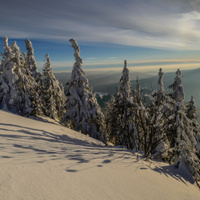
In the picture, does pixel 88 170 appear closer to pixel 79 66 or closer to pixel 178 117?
pixel 178 117

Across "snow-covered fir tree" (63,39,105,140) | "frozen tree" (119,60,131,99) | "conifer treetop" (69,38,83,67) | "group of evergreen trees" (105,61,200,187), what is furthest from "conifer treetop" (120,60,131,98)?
"conifer treetop" (69,38,83,67)

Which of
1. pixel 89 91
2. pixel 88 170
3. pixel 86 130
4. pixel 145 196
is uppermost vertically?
pixel 89 91

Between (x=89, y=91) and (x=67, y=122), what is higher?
(x=89, y=91)

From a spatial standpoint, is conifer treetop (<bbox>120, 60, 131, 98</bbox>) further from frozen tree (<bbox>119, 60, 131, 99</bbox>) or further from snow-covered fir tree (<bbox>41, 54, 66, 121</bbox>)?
snow-covered fir tree (<bbox>41, 54, 66, 121</bbox>)

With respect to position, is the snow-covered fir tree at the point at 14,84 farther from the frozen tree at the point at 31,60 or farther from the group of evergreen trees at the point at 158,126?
the group of evergreen trees at the point at 158,126

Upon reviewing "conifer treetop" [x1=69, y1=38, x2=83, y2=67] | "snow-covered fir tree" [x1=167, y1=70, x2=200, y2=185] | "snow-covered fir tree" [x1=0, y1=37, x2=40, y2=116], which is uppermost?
"conifer treetop" [x1=69, y1=38, x2=83, y2=67]

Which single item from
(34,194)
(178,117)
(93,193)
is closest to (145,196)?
(93,193)

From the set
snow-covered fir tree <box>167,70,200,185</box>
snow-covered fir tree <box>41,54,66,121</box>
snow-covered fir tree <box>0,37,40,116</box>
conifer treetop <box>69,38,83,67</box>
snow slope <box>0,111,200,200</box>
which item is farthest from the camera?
snow-covered fir tree <box>41,54,66,121</box>

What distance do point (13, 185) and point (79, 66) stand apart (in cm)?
1362

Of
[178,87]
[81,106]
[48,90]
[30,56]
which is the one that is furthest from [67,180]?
[30,56]

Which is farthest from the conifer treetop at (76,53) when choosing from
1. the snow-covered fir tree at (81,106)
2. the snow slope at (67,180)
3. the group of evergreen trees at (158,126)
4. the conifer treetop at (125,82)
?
the snow slope at (67,180)

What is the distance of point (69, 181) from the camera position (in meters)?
3.08

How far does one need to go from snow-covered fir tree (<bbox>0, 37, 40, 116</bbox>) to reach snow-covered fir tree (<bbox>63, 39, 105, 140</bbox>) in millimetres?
4228

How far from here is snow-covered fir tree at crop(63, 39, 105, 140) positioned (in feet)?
49.2
